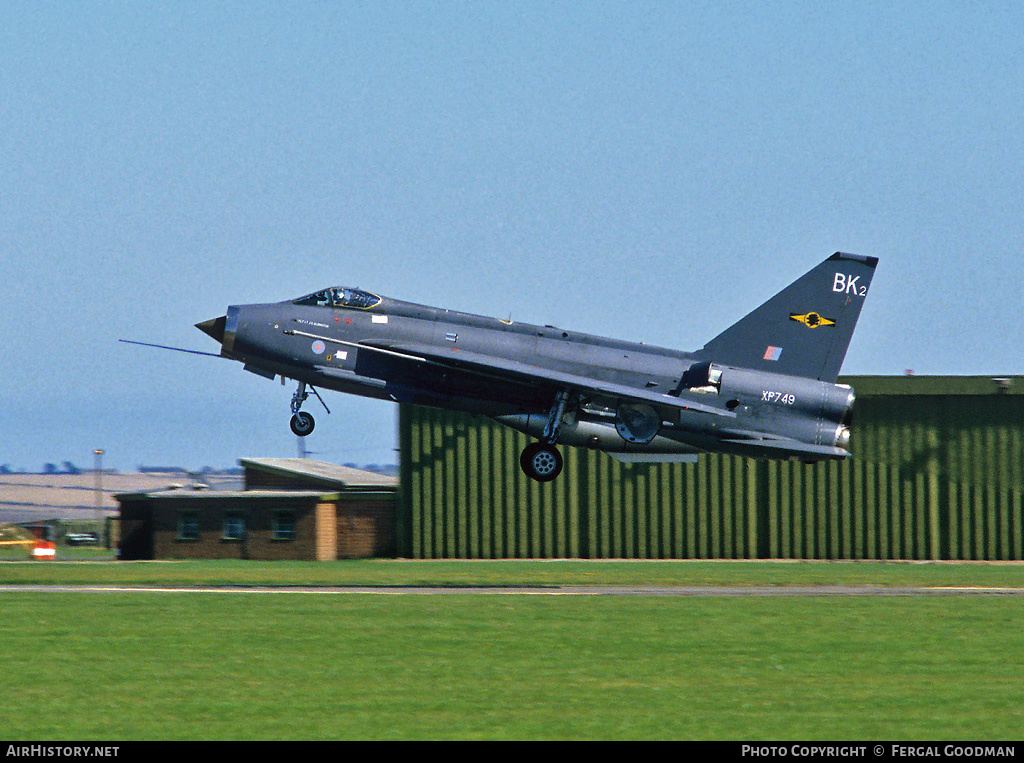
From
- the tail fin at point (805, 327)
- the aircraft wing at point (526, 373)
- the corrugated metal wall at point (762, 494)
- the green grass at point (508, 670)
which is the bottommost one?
the green grass at point (508, 670)

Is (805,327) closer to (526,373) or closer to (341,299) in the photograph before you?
(526,373)

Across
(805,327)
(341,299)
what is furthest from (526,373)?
(805,327)

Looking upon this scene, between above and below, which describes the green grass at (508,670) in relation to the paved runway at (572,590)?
above

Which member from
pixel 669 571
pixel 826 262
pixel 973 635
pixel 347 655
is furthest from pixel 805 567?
pixel 347 655

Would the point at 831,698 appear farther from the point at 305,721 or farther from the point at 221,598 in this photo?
the point at 221,598

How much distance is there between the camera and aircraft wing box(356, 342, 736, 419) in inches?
1284

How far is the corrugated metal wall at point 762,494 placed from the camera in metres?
53.4

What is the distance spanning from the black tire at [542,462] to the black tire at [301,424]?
5.56m

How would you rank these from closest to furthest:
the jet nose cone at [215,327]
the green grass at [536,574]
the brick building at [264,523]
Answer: the jet nose cone at [215,327] < the green grass at [536,574] < the brick building at [264,523]

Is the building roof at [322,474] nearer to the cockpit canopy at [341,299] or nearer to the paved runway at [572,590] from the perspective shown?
the paved runway at [572,590]

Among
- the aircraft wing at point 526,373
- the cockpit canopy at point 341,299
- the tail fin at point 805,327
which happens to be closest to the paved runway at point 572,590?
the aircraft wing at point 526,373

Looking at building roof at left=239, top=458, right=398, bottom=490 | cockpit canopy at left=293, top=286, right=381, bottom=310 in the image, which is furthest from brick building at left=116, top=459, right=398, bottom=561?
cockpit canopy at left=293, top=286, right=381, bottom=310

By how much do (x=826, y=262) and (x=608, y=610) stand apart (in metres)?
14.2

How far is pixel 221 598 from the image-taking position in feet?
101
